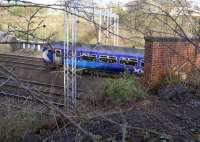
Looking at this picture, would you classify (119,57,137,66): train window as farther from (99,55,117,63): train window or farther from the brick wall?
the brick wall

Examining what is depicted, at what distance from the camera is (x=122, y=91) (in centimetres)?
1098

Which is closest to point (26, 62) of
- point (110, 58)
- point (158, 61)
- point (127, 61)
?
point (110, 58)

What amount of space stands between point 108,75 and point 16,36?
16.2 metres

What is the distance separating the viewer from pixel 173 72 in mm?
12805

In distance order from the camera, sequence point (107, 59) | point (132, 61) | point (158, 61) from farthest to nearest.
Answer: point (107, 59)
point (132, 61)
point (158, 61)

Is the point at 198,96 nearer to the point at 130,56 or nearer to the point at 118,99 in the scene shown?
the point at 118,99

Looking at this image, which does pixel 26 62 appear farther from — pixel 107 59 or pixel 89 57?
pixel 107 59

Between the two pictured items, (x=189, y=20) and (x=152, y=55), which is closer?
(x=189, y=20)

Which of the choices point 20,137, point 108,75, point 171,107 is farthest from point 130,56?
point 20,137

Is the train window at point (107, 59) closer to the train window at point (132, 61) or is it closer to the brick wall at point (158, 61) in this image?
the train window at point (132, 61)

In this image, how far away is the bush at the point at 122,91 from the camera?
1098 cm

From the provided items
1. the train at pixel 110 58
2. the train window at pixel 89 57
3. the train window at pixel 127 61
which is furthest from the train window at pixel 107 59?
the train window at pixel 127 61

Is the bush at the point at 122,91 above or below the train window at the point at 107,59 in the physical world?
below

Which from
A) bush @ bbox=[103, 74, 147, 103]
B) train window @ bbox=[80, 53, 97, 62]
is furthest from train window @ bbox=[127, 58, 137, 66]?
bush @ bbox=[103, 74, 147, 103]
